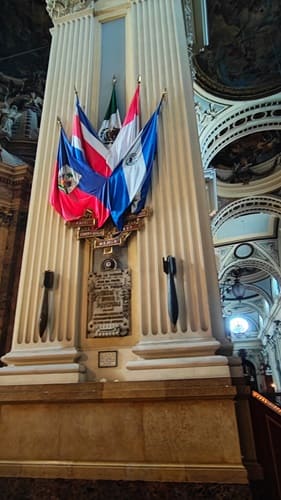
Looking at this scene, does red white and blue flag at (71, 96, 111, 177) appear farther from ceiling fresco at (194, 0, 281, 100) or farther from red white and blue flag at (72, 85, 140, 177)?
ceiling fresco at (194, 0, 281, 100)

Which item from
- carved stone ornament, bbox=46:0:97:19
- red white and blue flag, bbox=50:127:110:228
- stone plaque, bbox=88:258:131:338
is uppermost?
carved stone ornament, bbox=46:0:97:19

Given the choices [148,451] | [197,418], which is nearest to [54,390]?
[148,451]

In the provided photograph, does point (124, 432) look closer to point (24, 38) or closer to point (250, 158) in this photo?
point (24, 38)

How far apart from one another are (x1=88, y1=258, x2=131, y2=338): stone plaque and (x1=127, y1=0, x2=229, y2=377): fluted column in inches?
8.0

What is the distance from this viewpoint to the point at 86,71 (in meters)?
5.23

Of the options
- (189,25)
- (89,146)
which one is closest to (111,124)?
(89,146)

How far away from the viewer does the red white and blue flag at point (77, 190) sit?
4.04 m

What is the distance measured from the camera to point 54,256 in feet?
13.3

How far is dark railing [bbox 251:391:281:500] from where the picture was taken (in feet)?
9.00

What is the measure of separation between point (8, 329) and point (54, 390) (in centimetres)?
333

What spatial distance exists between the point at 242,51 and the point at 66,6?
26.8 ft

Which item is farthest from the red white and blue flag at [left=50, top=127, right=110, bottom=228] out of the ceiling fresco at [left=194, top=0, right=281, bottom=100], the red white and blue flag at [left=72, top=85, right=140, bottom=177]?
the ceiling fresco at [left=194, top=0, right=281, bottom=100]

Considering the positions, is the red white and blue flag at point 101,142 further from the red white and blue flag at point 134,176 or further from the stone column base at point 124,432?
the stone column base at point 124,432

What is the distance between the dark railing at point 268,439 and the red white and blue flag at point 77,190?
96.0 inches
